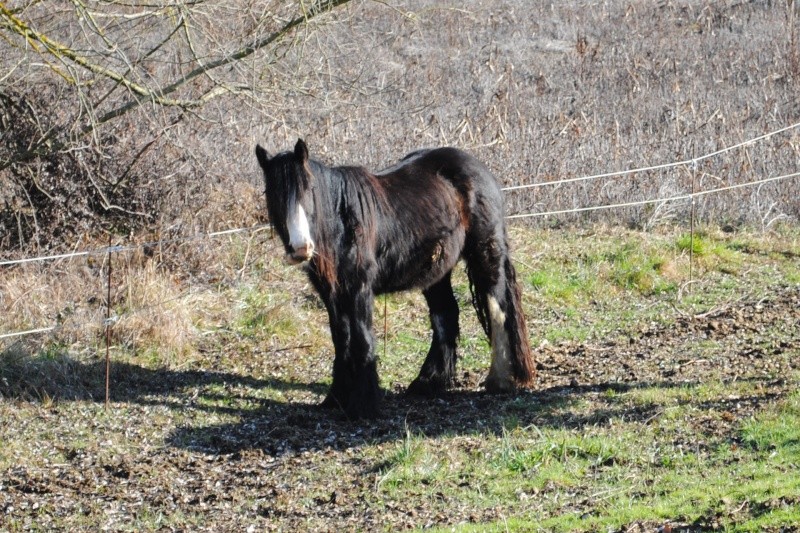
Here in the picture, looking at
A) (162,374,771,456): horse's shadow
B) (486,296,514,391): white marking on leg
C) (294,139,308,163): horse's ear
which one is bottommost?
(162,374,771,456): horse's shadow

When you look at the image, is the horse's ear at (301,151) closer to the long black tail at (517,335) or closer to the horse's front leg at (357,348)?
the horse's front leg at (357,348)

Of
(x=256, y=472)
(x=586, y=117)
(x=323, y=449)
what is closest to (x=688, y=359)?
(x=323, y=449)

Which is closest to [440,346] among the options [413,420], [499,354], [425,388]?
[425,388]

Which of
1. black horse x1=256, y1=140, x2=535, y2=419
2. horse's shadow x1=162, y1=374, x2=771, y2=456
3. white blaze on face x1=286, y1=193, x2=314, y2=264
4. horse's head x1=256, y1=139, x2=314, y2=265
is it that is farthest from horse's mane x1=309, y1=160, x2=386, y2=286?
horse's shadow x1=162, y1=374, x2=771, y2=456

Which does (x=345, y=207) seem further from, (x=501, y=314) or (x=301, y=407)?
(x=501, y=314)

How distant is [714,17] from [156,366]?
1744 cm

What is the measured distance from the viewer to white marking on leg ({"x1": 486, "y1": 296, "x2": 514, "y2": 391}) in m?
8.42

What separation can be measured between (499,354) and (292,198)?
246 centimetres

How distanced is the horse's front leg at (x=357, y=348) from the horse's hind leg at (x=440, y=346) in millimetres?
787

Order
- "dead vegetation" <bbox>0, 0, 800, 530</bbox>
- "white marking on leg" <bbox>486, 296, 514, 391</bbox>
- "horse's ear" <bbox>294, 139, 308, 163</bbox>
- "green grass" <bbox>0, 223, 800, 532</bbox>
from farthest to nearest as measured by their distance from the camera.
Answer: "white marking on leg" <bbox>486, 296, 514, 391</bbox> → "horse's ear" <bbox>294, 139, 308, 163</bbox> → "dead vegetation" <bbox>0, 0, 800, 530</bbox> → "green grass" <bbox>0, 223, 800, 532</bbox>

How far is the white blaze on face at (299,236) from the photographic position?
23.0 feet

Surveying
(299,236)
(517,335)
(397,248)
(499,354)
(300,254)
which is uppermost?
(299,236)

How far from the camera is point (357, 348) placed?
25.3ft

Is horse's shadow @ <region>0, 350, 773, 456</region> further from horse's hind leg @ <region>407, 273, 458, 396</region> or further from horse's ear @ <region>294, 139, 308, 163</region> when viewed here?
horse's ear @ <region>294, 139, 308, 163</region>
